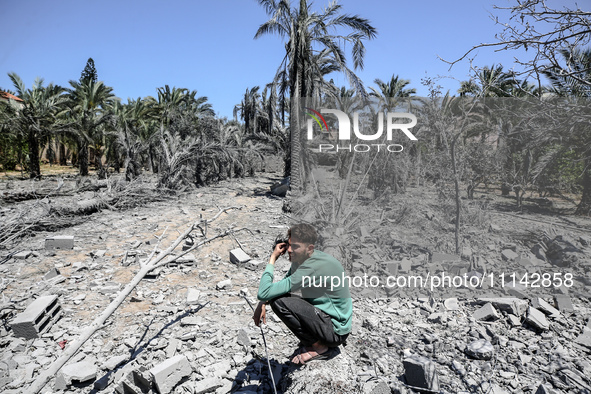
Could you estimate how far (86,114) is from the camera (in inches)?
773

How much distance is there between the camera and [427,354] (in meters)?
3.41

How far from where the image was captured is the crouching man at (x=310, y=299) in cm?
283

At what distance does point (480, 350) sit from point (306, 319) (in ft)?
6.17

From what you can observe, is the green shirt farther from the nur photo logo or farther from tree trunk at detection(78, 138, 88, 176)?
tree trunk at detection(78, 138, 88, 176)

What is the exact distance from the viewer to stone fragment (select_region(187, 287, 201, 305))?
457 centimetres

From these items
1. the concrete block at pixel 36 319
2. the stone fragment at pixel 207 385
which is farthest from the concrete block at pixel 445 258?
the concrete block at pixel 36 319

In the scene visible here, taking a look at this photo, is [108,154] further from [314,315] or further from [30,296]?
Result: [314,315]

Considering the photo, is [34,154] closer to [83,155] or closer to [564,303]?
[83,155]

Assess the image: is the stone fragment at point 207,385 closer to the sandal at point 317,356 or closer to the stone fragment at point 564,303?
the sandal at point 317,356

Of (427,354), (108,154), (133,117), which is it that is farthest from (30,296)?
(133,117)

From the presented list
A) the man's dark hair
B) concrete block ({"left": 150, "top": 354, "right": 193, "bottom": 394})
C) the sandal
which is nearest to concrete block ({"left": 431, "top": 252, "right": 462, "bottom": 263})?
the sandal

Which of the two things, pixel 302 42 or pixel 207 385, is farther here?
pixel 302 42

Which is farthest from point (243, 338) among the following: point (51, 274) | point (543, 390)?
point (51, 274)

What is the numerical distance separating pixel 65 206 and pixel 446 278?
9.31 m
